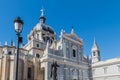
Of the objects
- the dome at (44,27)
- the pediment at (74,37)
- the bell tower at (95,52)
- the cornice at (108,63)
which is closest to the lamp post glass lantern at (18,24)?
the pediment at (74,37)

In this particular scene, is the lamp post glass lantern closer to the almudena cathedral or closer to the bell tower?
the almudena cathedral

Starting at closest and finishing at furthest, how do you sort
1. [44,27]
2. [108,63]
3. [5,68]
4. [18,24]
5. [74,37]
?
[18,24] → [5,68] → [74,37] → [108,63] → [44,27]

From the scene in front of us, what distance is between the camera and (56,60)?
129 feet

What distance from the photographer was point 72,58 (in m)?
43.1

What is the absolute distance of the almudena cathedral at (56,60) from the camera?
36.9m

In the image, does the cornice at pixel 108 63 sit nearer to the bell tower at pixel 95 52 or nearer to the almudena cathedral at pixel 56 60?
the almudena cathedral at pixel 56 60

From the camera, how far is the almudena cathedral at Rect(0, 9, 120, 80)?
36938 millimetres

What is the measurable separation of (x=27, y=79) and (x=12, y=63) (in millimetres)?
4481

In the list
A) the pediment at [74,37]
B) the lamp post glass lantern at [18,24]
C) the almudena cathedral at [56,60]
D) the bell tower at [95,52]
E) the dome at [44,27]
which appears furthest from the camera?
the bell tower at [95,52]

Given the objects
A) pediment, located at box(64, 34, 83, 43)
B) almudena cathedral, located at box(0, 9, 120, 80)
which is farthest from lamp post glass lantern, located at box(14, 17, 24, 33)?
pediment, located at box(64, 34, 83, 43)

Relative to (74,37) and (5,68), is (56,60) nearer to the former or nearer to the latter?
(74,37)

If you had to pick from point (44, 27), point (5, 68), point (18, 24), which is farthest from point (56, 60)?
point (18, 24)

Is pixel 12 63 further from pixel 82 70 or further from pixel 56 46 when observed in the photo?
pixel 82 70

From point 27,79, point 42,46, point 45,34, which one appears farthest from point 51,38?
point 27,79
